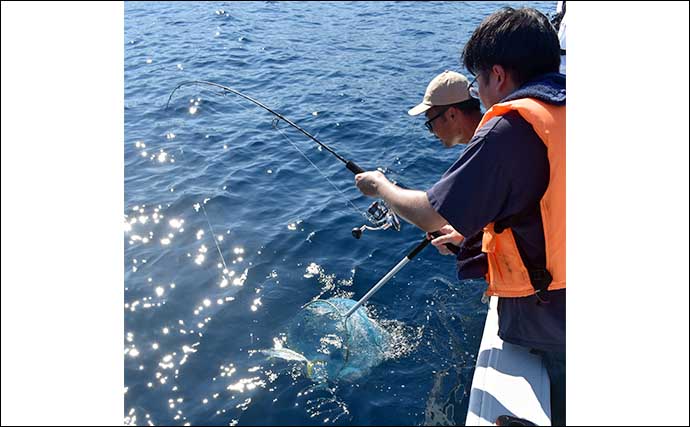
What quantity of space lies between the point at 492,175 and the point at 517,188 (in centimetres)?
17

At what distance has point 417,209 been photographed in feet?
9.31

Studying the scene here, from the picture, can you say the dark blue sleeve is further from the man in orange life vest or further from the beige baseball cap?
the beige baseball cap

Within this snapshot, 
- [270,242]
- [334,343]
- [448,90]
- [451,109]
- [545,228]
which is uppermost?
[448,90]

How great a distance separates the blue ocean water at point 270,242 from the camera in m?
4.03

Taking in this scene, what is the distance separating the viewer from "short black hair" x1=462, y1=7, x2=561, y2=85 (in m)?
2.91

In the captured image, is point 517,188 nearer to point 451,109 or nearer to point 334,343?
point 451,109

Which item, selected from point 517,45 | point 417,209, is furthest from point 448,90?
point 417,209

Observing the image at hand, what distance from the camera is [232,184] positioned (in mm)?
7195

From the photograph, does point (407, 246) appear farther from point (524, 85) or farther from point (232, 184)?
point (524, 85)

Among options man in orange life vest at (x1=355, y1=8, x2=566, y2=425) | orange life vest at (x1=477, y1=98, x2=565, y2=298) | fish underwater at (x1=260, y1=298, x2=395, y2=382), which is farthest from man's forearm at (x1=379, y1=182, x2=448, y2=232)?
fish underwater at (x1=260, y1=298, x2=395, y2=382)
